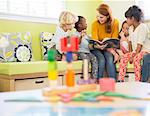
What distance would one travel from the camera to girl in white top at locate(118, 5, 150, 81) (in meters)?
2.62

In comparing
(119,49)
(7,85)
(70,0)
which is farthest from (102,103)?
(70,0)

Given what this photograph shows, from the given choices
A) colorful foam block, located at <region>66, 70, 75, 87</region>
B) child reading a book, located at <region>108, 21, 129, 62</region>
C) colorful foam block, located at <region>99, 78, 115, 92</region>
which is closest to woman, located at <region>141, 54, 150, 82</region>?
child reading a book, located at <region>108, 21, 129, 62</region>

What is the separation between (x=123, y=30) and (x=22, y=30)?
1.23 m

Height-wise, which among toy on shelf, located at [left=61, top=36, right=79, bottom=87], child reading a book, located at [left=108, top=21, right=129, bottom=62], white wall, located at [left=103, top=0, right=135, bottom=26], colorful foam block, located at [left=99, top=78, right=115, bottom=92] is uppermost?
white wall, located at [left=103, top=0, right=135, bottom=26]

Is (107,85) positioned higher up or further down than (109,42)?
further down

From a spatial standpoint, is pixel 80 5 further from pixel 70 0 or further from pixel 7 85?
pixel 7 85

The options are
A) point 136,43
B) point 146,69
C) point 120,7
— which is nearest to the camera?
point 146,69

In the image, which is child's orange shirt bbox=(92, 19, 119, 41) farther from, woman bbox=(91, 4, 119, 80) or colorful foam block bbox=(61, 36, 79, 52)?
colorful foam block bbox=(61, 36, 79, 52)

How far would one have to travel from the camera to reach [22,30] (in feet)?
10.5

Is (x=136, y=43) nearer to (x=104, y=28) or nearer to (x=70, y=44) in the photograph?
(x=104, y=28)

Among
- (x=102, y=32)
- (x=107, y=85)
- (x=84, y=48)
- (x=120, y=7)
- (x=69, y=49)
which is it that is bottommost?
(x=107, y=85)

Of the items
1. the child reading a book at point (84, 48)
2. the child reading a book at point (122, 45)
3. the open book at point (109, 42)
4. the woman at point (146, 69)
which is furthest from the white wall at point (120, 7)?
the woman at point (146, 69)

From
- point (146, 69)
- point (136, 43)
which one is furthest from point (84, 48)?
point (146, 69)

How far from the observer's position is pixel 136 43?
274cm
